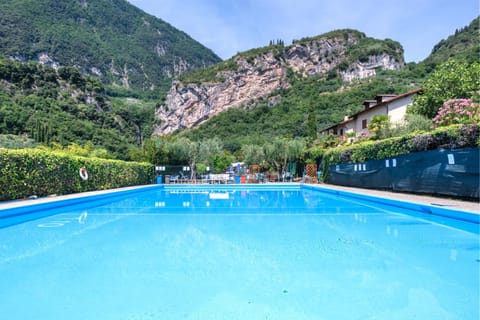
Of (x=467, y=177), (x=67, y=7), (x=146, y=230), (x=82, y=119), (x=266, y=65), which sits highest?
(x=67, y=7)

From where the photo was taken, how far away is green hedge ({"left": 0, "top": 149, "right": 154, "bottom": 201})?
326 inches

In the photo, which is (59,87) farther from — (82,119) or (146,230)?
(146,230)

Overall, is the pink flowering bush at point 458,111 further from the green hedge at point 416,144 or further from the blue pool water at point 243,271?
the blue pool water at point 243,271

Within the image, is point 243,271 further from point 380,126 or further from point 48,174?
point 380,126

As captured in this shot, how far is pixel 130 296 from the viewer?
2545 millimetres

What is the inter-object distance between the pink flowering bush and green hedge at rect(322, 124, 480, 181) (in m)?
2.64

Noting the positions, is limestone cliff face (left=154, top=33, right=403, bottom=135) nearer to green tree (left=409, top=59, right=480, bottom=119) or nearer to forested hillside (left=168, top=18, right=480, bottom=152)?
forested hillside (left=168, top=18, right=480, bottom=152)

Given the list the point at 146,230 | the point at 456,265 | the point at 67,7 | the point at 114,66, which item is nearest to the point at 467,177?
the point at 456,265

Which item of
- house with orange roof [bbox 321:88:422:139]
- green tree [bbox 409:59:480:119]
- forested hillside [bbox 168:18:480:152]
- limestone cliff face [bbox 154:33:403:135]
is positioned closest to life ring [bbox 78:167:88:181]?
house with orange roof [bbox 321:88:422:139]

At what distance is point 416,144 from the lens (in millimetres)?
8977

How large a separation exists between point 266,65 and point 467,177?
63.4 meters

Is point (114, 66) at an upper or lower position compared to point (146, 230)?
upper

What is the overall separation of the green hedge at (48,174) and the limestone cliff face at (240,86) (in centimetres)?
5008

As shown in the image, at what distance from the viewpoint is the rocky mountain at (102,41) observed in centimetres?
6366
